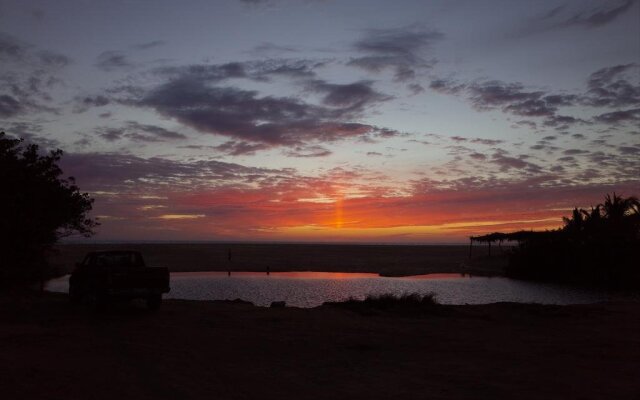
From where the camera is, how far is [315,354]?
1150 centimetres

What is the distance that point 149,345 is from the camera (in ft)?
39.5

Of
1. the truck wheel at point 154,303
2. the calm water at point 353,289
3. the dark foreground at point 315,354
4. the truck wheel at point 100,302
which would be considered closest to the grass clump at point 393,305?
the dark foreground at point 315,354

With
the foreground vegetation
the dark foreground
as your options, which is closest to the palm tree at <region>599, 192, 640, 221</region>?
the foreground vegetation

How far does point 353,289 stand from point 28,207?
2511 centimetres

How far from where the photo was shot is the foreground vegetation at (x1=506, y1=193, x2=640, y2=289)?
45.9 metres

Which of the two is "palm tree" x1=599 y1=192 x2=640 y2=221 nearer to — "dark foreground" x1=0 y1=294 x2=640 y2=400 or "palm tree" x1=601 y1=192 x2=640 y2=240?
"palm tree" x1=601 y1=192 x2=640 y2=240

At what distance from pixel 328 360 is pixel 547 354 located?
16.3 feet

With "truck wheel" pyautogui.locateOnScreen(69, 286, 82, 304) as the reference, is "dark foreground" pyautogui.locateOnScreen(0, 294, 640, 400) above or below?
below

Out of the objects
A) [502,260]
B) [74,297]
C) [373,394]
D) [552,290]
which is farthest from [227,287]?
[502,260]

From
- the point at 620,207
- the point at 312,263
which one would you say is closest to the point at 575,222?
the point at 620,207

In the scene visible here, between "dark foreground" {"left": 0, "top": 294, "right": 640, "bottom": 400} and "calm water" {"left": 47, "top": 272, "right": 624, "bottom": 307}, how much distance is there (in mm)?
14634

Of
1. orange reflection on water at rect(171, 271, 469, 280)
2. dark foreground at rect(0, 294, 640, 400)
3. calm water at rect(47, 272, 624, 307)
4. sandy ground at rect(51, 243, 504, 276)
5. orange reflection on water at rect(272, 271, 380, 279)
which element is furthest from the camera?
sandy ground at rect(51, 243, 504, 276)

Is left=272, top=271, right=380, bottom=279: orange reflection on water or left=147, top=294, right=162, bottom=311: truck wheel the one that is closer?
left=147, top=294, right=162, bottom=311: truck wheel

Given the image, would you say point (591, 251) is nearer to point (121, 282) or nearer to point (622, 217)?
point (622, 217)
